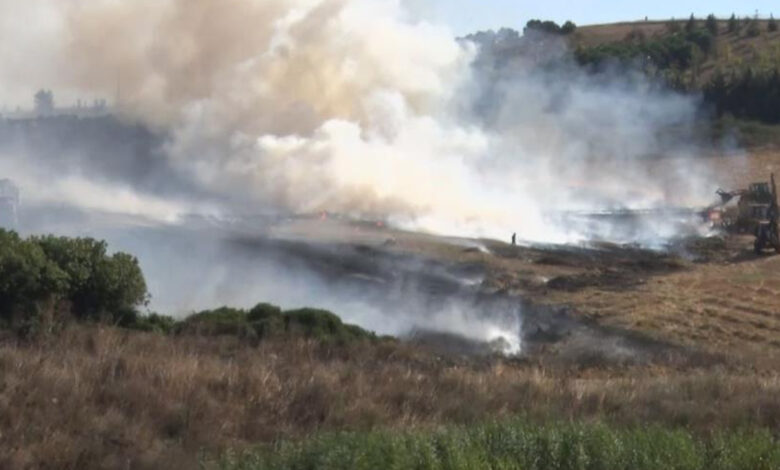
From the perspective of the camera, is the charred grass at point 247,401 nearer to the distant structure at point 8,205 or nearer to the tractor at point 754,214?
the tractor at point 754,214

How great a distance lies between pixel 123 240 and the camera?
142 feet

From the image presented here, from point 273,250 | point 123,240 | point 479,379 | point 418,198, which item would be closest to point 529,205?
point 418,198

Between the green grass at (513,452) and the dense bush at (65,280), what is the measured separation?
8.98 m

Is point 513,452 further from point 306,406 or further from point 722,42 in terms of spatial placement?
point 722,42

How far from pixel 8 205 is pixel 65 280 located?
34.4 metres

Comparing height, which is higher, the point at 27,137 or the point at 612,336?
the point at 27,137

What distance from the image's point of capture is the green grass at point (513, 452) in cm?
782

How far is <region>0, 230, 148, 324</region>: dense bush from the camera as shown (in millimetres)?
16750

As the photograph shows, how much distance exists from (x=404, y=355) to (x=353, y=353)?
1.08 metres

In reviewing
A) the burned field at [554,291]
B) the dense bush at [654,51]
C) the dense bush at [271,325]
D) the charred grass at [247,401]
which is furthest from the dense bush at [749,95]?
the charred grass at [247,401]

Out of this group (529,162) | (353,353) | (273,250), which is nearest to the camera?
(353,353)

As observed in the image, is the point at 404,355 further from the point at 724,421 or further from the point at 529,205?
the point at 529,205

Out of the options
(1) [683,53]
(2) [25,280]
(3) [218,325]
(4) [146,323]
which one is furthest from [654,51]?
(2) [25,280]

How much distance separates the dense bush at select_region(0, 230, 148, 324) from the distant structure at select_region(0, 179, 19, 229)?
94.1 ft
